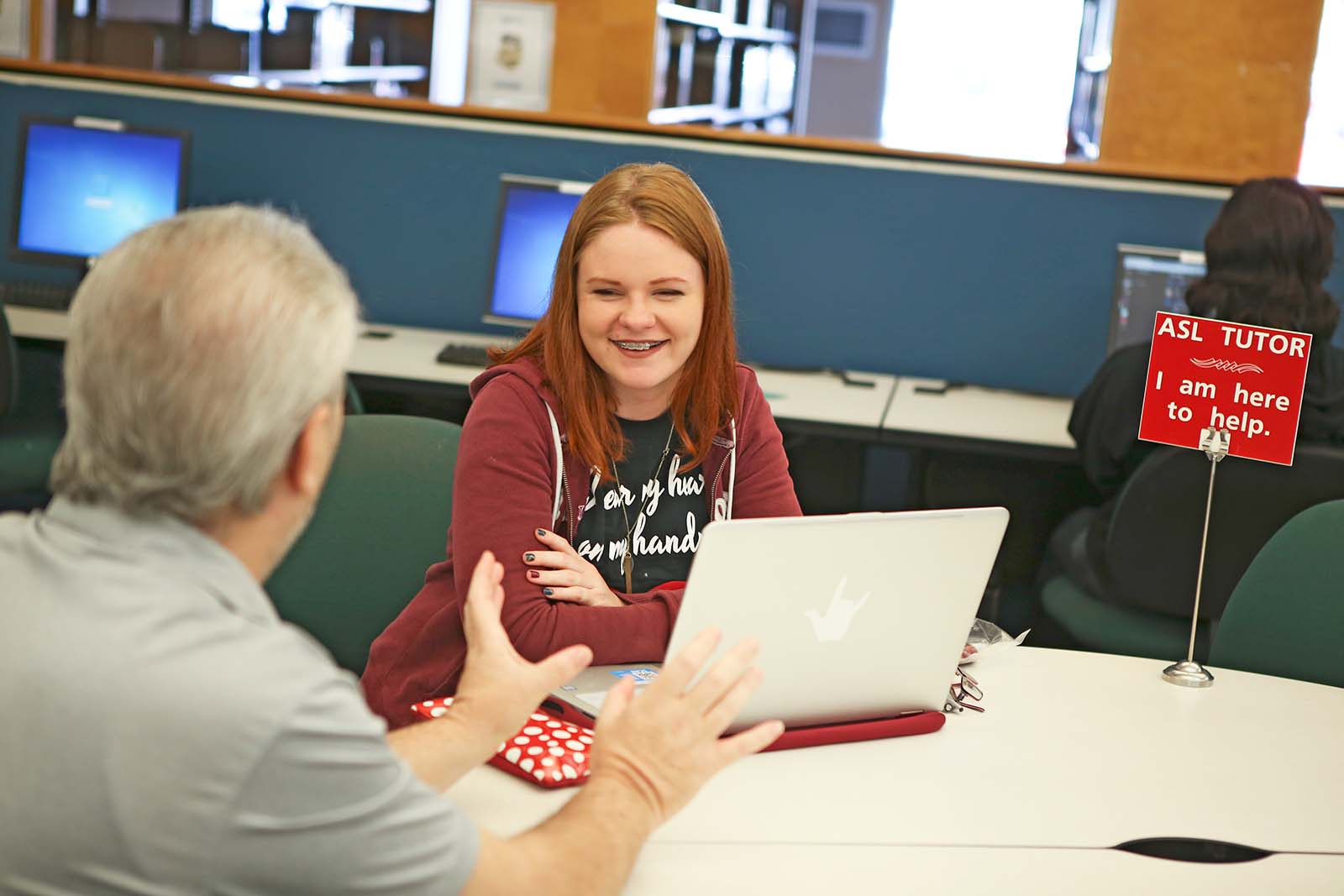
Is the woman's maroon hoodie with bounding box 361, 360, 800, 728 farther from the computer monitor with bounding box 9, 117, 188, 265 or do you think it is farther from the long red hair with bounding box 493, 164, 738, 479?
the computer monitor with bounding box 9, 117, 188, 265

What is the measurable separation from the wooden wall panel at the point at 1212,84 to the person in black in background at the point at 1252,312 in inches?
27.1

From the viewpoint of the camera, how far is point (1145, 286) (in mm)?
3402

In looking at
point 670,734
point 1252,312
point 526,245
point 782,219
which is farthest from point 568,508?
point 782,219

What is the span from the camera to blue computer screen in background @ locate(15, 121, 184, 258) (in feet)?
12.2

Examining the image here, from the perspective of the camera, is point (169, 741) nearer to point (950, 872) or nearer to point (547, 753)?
point (547, 753)

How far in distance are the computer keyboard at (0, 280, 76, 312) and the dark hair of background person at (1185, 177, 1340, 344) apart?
279cm

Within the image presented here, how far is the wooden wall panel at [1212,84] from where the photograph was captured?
3.37m

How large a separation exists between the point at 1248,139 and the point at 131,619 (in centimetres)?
327

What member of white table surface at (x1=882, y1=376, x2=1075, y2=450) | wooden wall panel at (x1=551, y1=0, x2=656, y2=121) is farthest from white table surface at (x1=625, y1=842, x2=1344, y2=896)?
wooden wall panel at (x1=551, y1=0, x2=656, y2=121)

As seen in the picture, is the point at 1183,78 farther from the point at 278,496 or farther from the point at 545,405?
the point at 278,496

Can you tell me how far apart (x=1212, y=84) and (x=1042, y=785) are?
2588mm

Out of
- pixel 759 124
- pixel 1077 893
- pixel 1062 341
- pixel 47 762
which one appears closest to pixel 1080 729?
pixel 1077 893

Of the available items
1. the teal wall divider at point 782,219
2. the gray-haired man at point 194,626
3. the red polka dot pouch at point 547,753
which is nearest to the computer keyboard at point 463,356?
the teal wall divider at point 782,219

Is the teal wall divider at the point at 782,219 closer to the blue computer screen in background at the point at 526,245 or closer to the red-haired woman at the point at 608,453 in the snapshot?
the blue computer screen in background at the point at 526,245
